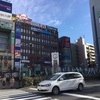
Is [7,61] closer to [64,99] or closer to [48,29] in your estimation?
[48,29]

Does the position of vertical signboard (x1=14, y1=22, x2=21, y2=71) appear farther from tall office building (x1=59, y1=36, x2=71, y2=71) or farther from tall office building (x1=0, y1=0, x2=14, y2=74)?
tall office building (x1=59, y1=36, x2=71, y2=71)

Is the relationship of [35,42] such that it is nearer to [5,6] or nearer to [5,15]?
[5,15]

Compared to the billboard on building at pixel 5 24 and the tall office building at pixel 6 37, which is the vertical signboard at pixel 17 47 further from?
the billboard on building at pixel 5 24

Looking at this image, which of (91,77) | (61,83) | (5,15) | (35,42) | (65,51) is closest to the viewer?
(61,83)

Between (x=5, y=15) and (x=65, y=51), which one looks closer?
(x=5, y=15)

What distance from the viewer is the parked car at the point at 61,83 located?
47.5 feet

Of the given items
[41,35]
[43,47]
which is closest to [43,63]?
[43,47]

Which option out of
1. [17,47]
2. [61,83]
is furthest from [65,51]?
[61,83]

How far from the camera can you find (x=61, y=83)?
49.5 feet

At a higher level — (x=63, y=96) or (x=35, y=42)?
(x=35, y=42)

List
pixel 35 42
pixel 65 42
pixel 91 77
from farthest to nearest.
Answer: pixel 65 42 → pixel 35 42 → pixel 91 77

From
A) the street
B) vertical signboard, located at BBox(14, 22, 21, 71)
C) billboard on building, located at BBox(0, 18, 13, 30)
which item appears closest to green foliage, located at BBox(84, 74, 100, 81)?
the street

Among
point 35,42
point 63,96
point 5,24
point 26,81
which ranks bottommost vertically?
point 63,96

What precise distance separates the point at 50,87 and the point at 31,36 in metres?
91.7
